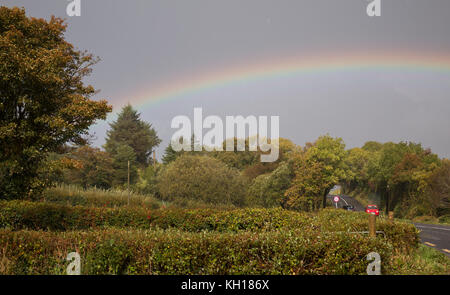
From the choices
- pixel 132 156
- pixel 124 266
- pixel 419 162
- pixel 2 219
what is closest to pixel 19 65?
pixel 2 219

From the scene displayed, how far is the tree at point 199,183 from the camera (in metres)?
23.8

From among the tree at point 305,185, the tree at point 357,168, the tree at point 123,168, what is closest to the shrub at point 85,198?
the tree at point 123,168

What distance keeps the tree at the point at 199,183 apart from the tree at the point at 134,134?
26.7 m

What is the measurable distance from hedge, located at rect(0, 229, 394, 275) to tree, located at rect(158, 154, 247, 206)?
17.6m

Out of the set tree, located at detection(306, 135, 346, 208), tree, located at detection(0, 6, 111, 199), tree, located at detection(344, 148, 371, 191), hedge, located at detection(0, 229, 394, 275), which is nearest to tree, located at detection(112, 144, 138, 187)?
tree, located at detection(306, 135, 346, 208)

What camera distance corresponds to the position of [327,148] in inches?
1515

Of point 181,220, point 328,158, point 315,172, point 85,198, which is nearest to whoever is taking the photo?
point 181,220

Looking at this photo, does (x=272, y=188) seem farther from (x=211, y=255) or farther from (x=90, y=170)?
(x=211, y=255)

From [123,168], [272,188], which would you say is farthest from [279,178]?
[123,168]

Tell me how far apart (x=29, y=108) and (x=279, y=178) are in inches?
1022

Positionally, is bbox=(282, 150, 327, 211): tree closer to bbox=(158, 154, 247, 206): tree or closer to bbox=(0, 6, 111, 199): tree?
bbox=(158, 154, 247, 206): tree

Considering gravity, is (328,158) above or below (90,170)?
above

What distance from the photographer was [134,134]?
165 ft

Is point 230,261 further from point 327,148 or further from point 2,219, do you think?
point 327,148
